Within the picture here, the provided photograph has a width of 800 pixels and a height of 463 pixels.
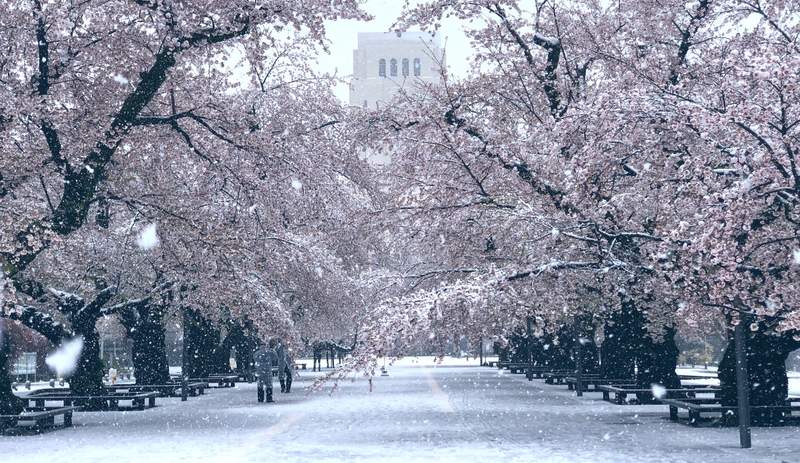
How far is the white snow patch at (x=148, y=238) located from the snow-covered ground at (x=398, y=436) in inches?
133

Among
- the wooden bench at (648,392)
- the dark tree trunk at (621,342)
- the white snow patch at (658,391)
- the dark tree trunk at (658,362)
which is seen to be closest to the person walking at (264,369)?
the wooden bench at (648,392)

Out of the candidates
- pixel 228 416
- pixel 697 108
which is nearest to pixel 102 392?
pixel 228 416

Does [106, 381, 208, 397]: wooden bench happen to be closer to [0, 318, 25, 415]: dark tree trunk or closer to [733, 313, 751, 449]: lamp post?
[0, 318, 25, 415]: dark tree trunk

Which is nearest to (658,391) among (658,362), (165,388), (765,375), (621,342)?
(658,362)

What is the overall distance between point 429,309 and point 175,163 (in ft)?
32.8

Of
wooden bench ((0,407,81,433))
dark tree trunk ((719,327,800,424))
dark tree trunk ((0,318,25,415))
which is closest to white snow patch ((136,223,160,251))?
dark tree trunk ((0,318,25,415))

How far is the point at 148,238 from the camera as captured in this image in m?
19.0

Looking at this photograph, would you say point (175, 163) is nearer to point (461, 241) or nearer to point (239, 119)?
point (239, 119)

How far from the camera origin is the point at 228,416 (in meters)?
21.0

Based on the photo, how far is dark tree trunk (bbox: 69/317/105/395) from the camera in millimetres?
23875

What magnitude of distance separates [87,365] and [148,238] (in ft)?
20.8

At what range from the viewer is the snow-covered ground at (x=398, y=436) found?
12.6m

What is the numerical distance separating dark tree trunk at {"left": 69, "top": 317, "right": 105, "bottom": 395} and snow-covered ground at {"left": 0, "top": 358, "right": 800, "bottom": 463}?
1.59m

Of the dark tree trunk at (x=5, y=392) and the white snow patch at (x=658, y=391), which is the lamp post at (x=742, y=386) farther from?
the dark tree trunk at (x=5, y=392)
